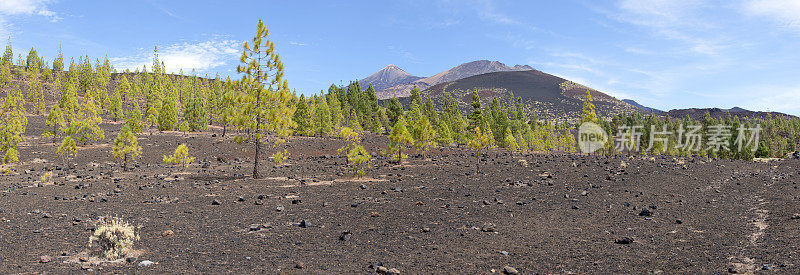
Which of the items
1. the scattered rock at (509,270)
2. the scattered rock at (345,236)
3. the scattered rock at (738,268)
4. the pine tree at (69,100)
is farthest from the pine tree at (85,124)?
the scattered rock at (738,268)

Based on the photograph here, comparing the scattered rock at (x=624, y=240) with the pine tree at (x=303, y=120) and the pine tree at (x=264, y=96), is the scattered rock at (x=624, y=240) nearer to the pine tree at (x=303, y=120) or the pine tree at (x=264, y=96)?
the pine tree at (x=264, y=96)

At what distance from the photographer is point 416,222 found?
12.1m

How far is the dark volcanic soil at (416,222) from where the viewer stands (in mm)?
8453

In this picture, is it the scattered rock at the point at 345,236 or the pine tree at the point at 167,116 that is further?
the pine tree at the point at 167,116

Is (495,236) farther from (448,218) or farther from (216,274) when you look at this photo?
(216,274)

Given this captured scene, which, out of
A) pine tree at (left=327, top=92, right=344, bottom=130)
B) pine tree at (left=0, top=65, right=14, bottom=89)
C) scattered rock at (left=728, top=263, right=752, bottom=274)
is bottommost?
scattered rock at (left=728, top=263, right=752, bottom=274)

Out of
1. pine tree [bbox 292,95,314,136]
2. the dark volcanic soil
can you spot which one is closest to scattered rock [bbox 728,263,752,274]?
the dark volcanic soil

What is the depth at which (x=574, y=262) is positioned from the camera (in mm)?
8578

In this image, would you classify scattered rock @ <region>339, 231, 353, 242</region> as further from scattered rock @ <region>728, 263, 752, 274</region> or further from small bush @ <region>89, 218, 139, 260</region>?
scattered rock @ <region>728, 263, 752, 274</region>

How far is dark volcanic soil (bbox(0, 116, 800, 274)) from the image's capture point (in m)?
8.45

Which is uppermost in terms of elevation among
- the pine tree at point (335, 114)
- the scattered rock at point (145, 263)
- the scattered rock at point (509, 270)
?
the pine tree at point (335, 114)

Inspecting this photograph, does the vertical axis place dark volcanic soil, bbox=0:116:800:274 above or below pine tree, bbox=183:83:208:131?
below

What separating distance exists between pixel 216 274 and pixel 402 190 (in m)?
11.2

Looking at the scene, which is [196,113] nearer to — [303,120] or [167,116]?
[167,116]
